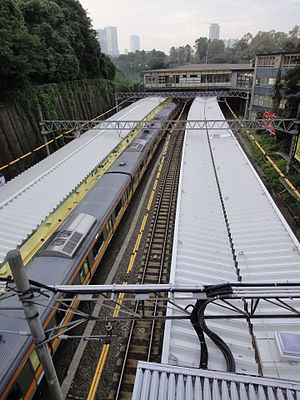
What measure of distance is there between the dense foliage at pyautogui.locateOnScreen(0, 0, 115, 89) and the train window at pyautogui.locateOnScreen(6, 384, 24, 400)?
19.5 meters

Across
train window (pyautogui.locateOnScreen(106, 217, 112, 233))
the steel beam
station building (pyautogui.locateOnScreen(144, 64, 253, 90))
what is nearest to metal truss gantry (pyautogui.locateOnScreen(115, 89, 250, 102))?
the steel beam

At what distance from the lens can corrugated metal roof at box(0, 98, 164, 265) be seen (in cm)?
1164

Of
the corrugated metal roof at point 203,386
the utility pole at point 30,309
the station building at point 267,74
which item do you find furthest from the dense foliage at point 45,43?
the station building at point 267,74

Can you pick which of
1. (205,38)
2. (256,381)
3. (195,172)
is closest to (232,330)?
(256,381)

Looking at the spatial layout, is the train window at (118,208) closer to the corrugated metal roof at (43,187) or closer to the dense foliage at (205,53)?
the corrugated metal roof at (43,187)

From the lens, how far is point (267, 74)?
33000 millimetres

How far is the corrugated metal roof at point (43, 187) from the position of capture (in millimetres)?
11641

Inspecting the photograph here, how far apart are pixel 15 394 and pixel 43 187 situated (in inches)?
412

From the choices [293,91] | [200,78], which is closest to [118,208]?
[293,91]

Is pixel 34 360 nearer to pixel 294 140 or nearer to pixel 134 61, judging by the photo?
pixel 294 140

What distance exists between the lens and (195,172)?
59.0ft

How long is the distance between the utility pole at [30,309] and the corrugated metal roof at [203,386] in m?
1.86

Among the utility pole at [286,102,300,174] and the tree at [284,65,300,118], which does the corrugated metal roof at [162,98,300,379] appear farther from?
the tree at [284,65,300,118]

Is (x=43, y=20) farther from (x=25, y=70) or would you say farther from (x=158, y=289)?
(x=158, y=289)
